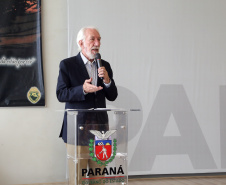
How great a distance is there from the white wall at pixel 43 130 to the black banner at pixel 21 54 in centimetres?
10

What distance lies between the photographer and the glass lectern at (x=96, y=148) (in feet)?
7.90

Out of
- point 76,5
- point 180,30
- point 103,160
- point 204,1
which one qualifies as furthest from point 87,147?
point 204,1

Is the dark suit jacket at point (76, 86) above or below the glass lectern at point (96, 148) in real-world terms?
above

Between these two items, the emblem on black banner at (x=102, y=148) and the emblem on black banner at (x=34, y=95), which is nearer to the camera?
the emblem on black banner at (x=102, y=148)

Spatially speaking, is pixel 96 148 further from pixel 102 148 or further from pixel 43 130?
pixel 43 130

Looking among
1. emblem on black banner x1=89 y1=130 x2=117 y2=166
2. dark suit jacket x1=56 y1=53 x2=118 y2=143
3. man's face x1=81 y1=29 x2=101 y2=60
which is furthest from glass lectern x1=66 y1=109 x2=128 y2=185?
man's face x1=81 y1=29 x2=101 y2=60

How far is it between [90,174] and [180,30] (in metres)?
3.40

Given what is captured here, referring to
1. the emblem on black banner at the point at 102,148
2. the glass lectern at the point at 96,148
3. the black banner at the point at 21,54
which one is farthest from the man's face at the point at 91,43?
the black banner at the point at 21,54

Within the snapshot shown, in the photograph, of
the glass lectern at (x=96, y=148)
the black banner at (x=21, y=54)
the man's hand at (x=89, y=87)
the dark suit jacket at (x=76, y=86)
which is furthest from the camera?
the black banner at (x=21, y=54)

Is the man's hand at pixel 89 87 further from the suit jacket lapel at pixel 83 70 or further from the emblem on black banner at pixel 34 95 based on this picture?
the emblem on black banner at pixel 34 95

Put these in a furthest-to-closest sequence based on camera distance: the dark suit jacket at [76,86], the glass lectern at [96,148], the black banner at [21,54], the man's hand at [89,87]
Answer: the black banner at [21,54]
the dark suit jacket at [76,86]
the man's hand at [89,87]
the glass lectern at [96,148]

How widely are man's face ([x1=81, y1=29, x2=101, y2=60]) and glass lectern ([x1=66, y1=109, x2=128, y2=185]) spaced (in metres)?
0.53

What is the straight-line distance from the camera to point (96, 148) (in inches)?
94.8

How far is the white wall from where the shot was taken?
473 centimetres
